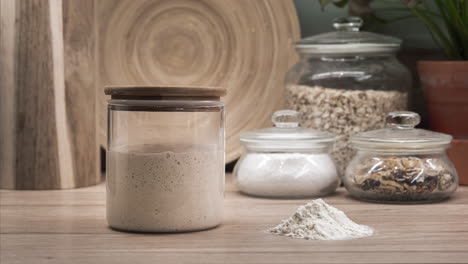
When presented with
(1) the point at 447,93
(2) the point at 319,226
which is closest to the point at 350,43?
(1) the point at 447,93

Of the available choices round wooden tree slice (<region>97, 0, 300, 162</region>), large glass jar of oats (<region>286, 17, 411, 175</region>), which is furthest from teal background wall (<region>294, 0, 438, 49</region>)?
large glass jar of oats (<region>286, 17, 411, 175</region>)

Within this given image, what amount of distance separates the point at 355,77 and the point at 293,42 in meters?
0.13

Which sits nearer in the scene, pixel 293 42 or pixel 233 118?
pixel 293 42

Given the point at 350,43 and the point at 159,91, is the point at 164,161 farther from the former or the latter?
the point at 350,43

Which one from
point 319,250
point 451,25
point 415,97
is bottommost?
point 319,250

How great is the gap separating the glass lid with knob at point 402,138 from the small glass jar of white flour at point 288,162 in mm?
58

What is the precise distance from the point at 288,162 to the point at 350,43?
0.25 metres

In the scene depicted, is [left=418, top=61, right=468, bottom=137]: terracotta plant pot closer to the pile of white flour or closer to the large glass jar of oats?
the large glass jar of oats

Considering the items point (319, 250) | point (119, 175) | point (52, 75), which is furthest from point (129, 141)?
point (52, 75)

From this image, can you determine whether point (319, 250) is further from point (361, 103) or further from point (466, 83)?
point (466, 83)

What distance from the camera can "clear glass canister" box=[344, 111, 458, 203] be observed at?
3.19 feet

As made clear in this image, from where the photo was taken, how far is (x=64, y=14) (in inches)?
44.0

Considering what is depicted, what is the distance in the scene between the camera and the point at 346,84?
1.14 meters

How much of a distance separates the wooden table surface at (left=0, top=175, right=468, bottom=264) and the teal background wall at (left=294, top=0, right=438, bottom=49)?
0.47 meters
